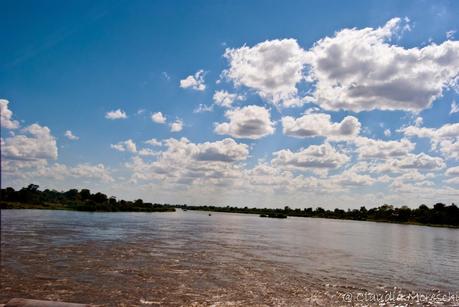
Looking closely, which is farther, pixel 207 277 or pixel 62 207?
pixel 62 207

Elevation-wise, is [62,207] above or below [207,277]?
below

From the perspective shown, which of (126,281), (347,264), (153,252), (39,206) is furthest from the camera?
(39,206)

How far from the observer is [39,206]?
153875 millimetres

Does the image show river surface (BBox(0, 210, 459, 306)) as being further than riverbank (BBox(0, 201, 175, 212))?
No

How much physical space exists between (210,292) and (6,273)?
12585 mm

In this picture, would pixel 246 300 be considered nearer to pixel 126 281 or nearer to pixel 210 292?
pixel 210 292

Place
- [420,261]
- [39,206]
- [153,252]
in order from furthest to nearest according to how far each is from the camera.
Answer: [39,206], [420,261], [153,252]

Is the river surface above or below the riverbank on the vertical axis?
above

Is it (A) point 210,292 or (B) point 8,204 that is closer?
(A) point 210,292

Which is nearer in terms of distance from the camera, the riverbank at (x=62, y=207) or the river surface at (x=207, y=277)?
the river surface at (x=207, y=277)

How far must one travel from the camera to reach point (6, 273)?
73.4 feet

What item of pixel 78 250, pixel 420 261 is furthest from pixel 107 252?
pixel 420 261

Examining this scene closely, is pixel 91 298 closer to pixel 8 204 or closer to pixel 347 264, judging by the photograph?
pixel 347 264

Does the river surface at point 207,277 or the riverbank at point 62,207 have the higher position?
the river surface at point 207,277
